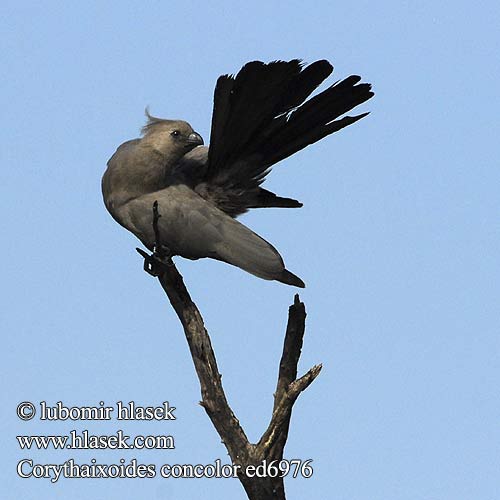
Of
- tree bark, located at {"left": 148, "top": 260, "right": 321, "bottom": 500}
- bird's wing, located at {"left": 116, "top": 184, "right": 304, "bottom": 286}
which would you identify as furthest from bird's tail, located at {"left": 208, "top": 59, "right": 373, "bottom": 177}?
tree bark, located at {"left": 148, "top": 260, "right": 321, "bottom": 500}

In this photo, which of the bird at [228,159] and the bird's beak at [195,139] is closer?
the bird at [228,159]

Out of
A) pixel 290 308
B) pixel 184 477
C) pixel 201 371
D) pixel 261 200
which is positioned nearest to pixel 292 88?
pixel 261 200

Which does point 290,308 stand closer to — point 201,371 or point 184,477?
point 201,371

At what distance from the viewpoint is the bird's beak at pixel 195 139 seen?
23.9 ft

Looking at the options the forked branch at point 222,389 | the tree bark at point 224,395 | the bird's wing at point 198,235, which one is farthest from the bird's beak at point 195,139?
the tree bark at point 224,395

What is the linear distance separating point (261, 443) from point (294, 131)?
7.08 ft

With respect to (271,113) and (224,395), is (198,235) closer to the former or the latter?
(271,113)

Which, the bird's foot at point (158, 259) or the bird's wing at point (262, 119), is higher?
the bird's wing at point (262, 119)

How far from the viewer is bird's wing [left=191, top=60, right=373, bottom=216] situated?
7.11 metres

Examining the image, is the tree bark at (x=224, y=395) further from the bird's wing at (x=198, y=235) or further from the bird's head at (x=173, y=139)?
the bird's head at (x=173, y=139)

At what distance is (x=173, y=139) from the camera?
288 inches

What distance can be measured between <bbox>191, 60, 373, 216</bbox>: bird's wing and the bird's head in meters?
0.15

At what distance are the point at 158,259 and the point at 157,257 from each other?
42 millimetres

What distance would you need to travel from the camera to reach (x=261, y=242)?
7230 mm
